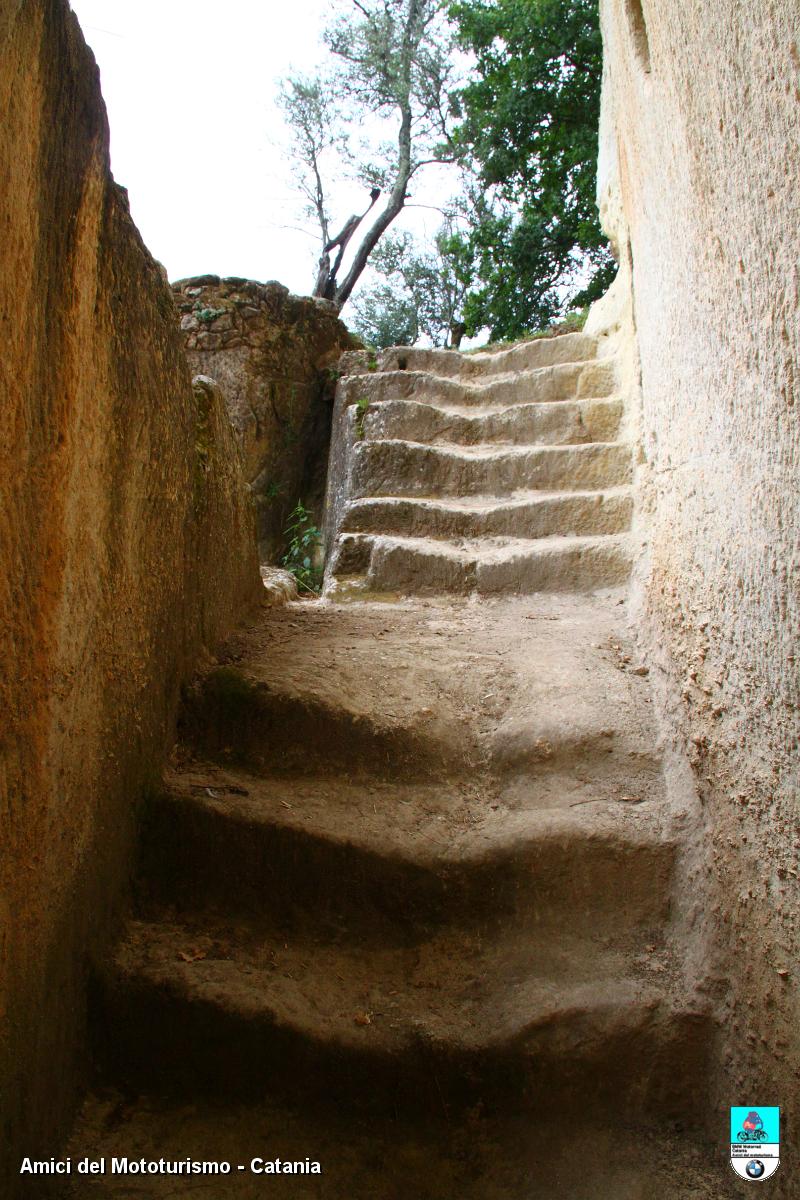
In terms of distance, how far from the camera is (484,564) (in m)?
2.97

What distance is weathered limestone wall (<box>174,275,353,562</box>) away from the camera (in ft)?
18.0

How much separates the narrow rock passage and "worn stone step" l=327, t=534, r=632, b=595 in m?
0.59

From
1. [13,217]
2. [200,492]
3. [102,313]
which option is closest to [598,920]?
[200,492]

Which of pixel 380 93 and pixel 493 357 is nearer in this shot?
pixel 493 357

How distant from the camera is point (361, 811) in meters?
1.77

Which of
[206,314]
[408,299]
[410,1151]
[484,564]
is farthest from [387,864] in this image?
[408,299]

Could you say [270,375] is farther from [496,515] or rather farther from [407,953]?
[407,953]

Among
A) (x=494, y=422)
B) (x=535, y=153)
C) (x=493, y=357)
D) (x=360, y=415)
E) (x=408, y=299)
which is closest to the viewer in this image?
(x=494, y=422)

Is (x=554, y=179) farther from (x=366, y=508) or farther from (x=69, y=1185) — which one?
(x=69, y=1185)

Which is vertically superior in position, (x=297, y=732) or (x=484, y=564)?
(x=484, y=564)

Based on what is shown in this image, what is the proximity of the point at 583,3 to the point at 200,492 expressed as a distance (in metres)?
7.99

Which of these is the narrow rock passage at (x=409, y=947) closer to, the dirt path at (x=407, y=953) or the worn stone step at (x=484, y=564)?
the dirt path at (x=407, y=953)

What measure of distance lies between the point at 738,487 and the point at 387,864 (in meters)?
0.97

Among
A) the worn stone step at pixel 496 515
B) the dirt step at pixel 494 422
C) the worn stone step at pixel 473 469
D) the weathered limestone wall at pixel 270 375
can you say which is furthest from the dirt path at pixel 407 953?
the weathered limestone wall at pixel 270 375
